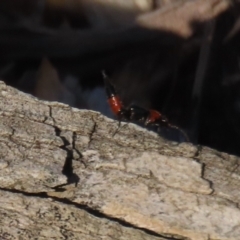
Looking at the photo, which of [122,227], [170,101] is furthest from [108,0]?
[122,227]

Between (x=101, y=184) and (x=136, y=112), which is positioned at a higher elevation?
(x=136, y=112)

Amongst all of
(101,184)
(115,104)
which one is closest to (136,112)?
(115,104)

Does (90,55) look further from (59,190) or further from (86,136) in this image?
(59,190)

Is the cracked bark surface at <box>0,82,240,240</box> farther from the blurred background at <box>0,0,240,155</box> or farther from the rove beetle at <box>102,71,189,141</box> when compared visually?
the blurred background at <box>0,0,240,155</box>

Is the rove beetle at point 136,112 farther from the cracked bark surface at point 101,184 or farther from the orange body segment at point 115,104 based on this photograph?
the cracked bark surface at point 101,184

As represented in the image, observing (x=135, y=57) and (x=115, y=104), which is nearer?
(x=115, y=104)

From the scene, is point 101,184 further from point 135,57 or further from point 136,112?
point 135,57
